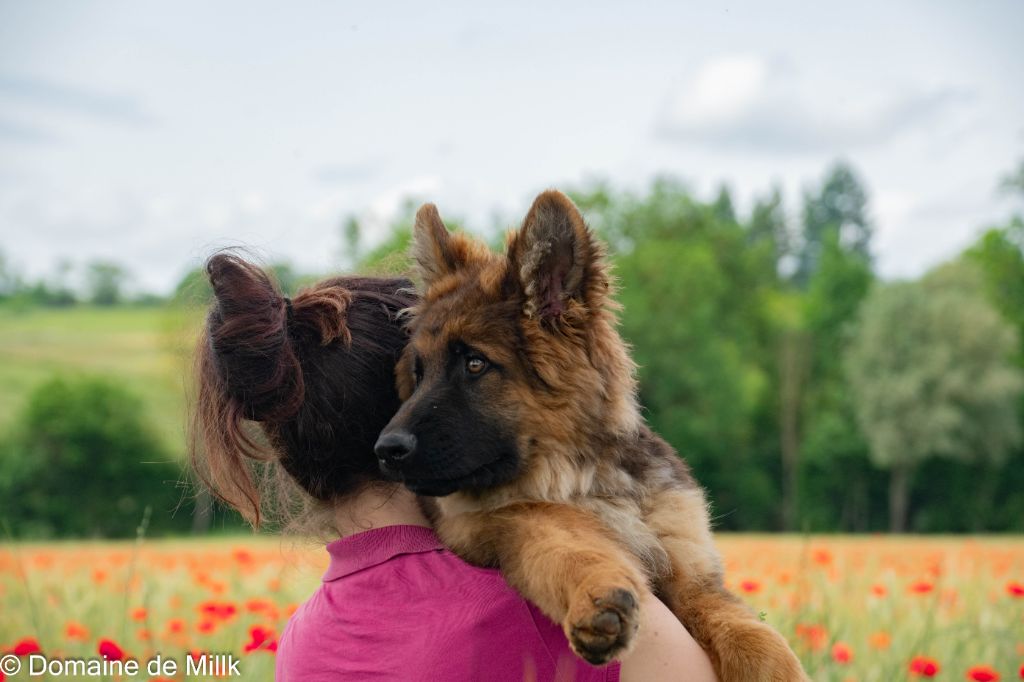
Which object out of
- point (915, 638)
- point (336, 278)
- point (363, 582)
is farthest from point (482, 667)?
point (915, 638)

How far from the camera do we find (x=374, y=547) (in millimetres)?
2963

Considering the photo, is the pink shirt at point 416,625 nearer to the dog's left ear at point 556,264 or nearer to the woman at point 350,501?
the woman at point 350,501

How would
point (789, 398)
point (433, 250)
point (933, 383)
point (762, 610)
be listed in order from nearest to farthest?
1. point (433, 250)
2. point (762, 610)
3. point (933, 383)
4. point (789, 398)

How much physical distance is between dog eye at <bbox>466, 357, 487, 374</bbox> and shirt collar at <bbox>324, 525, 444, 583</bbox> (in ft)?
2.44

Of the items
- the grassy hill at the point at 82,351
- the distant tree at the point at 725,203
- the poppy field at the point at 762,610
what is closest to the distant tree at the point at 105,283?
the grassy hill at the point at 82,351

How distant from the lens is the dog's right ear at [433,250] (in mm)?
3898

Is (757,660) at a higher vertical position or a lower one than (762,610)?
higher

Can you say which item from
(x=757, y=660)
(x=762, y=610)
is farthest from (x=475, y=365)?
(x=762, y=610)

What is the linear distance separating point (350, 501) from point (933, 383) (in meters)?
45.9

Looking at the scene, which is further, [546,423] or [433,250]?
[433,250]

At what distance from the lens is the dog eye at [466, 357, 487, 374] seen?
3645mm

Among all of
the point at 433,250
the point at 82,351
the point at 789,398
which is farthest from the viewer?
the point at 82,351

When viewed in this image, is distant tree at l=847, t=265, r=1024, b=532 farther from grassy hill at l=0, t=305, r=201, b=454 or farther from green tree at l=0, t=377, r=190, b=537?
grassy hill at l=0, t=305, r=201, b=454

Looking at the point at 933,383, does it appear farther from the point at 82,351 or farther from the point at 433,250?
the point at 433,250
